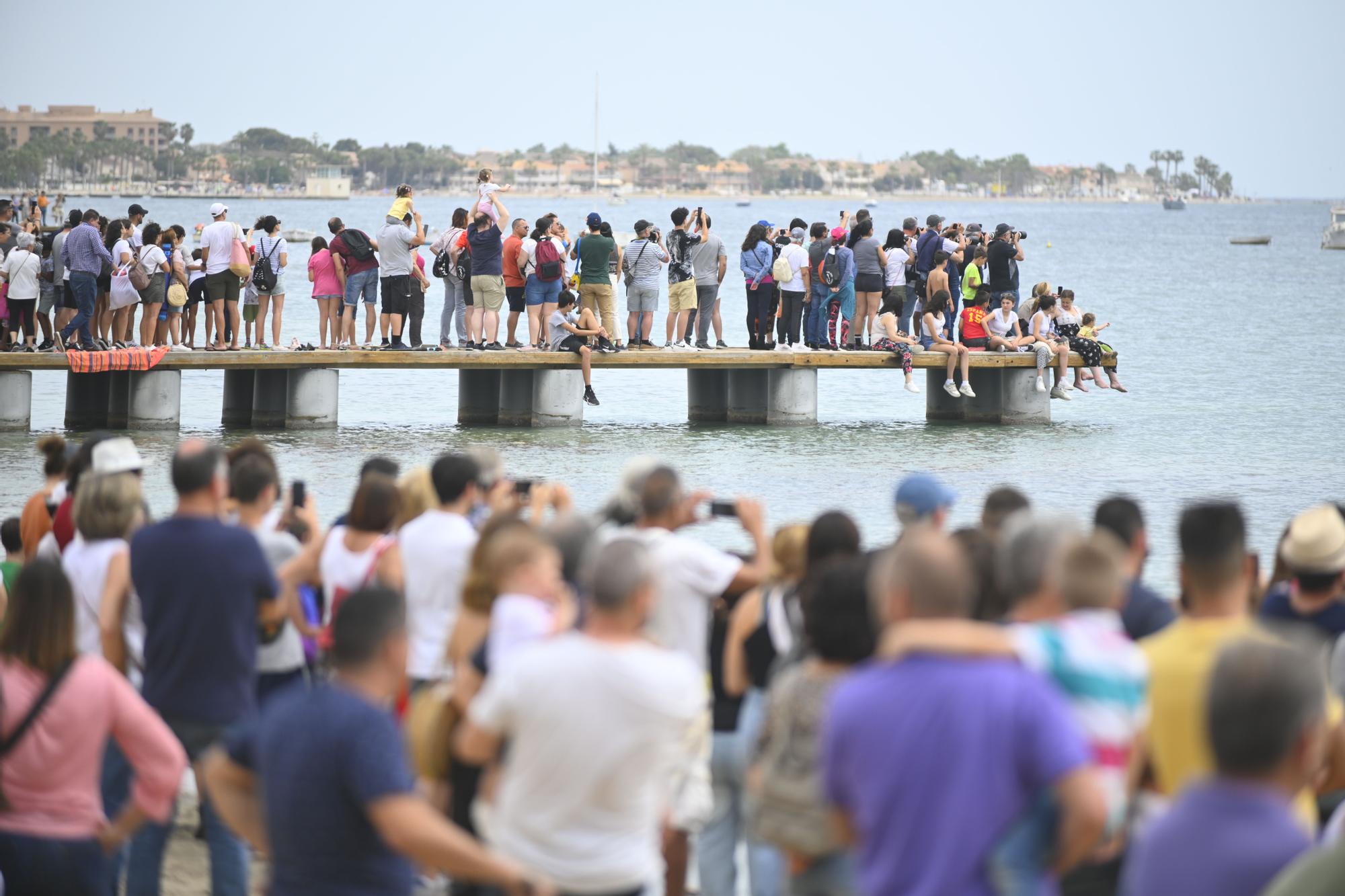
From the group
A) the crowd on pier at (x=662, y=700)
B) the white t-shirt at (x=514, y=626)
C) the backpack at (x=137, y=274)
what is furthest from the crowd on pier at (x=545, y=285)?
the white t-shirt at (x=514, y=626)

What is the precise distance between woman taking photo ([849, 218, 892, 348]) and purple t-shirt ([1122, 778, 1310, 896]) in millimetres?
18392

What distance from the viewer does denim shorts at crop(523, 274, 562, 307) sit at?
20375 mm

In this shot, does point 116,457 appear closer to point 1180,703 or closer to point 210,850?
point 210,850

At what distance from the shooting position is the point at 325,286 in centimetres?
2033

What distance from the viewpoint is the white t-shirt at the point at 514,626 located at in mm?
4660

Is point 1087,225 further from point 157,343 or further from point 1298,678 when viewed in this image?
point 1298,678

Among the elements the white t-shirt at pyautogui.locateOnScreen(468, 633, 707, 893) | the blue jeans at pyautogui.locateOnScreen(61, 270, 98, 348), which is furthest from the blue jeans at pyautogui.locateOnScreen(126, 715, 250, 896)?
the blue jeans at pyautogui.locateOnScreen(61, 270, 98, 348)

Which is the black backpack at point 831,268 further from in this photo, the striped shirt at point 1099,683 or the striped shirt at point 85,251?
the striped shirt at point 1099,683

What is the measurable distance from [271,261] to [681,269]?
535 cm

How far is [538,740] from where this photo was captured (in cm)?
406

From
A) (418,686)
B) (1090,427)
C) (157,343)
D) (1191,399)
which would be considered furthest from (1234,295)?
(418,686)

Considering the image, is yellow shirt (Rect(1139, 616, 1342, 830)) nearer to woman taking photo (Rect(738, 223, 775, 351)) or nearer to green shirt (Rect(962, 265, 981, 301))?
woman taking photo (Rect(738, 223, 775, 351))

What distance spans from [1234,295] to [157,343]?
64.4 m

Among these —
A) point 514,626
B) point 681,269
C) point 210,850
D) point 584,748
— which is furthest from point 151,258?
point 584,748
